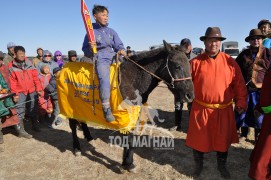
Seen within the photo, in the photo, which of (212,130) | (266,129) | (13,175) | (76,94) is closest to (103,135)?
(76,94)

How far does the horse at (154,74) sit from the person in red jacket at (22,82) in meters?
3.11

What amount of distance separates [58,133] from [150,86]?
3682 mm

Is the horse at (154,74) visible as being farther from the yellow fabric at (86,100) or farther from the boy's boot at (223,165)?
the boy's boot at (223,165)

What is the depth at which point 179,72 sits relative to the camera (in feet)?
11.7

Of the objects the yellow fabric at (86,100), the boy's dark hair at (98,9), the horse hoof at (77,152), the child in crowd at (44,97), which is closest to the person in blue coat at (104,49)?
the boy's dark hair at (98,9)

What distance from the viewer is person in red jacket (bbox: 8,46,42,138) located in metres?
6.09

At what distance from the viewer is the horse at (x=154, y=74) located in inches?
141

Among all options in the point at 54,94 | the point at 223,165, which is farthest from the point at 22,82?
the point at 223,165

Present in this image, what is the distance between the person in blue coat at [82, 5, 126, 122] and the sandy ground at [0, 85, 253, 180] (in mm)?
1113

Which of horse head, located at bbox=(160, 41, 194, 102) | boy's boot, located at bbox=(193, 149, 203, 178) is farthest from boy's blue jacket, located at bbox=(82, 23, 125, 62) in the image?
boy's boot, located at bbox=(193, 149, 203, 178)

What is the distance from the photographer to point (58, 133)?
21.5ft

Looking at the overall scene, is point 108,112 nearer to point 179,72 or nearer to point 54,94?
point 179,72

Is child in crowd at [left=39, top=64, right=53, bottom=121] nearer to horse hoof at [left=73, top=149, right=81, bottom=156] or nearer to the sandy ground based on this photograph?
the sandy ground

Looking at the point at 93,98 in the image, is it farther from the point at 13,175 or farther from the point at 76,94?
the point at 13,175
